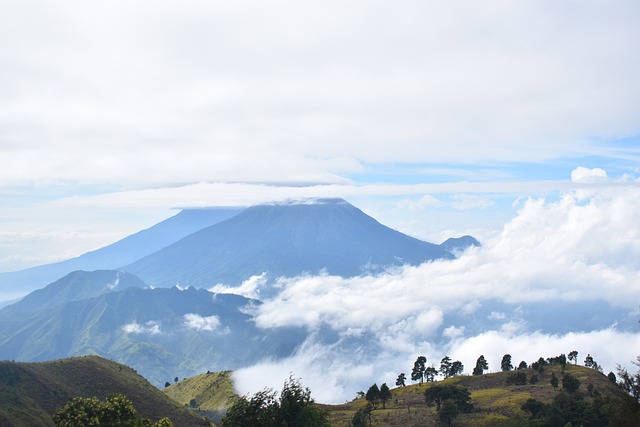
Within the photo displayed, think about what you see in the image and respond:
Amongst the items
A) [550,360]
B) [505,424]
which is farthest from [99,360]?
[550,360]

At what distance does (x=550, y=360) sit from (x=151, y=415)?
115 metres

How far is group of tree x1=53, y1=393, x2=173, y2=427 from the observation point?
60.0 m

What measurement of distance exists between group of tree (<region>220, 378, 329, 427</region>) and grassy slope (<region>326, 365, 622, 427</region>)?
39.9m

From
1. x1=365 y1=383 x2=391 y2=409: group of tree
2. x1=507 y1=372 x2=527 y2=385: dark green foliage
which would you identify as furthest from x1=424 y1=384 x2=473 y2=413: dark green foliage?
x1=507 y1=372 x2=527 y2=385: dark green foliage

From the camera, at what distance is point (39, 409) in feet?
287

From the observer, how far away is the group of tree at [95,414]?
2361 inches

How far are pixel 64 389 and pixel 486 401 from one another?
288 ft

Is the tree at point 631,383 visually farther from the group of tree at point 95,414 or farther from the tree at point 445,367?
the tree at point 445,367

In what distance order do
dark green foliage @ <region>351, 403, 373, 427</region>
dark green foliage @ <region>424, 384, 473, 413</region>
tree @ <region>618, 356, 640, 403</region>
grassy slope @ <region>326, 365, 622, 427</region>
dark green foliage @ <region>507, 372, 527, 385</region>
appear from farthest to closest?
dark green foliage @ <region>507, 372, 527, 385</region>
dark green foliage @ <region>424, 384, 473, 413</region>
grassy slope @ <region>326, 365, 622, 427</region>
dark green foliage @ <region>351, 403, 373, 427</region>
tree @ <region>618, 356, 640, 403</region>

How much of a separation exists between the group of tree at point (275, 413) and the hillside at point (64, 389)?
38122 millimetres

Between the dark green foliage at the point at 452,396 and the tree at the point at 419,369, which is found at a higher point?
the dark green foliage at the point at 452,396

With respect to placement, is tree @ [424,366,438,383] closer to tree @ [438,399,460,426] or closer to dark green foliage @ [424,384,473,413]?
dark green foliage @ [424,384,473,413]

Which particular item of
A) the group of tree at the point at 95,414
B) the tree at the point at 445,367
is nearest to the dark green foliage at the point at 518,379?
the tree at the point at 445,367

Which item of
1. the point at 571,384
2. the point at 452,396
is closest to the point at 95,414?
the point at 452,396
